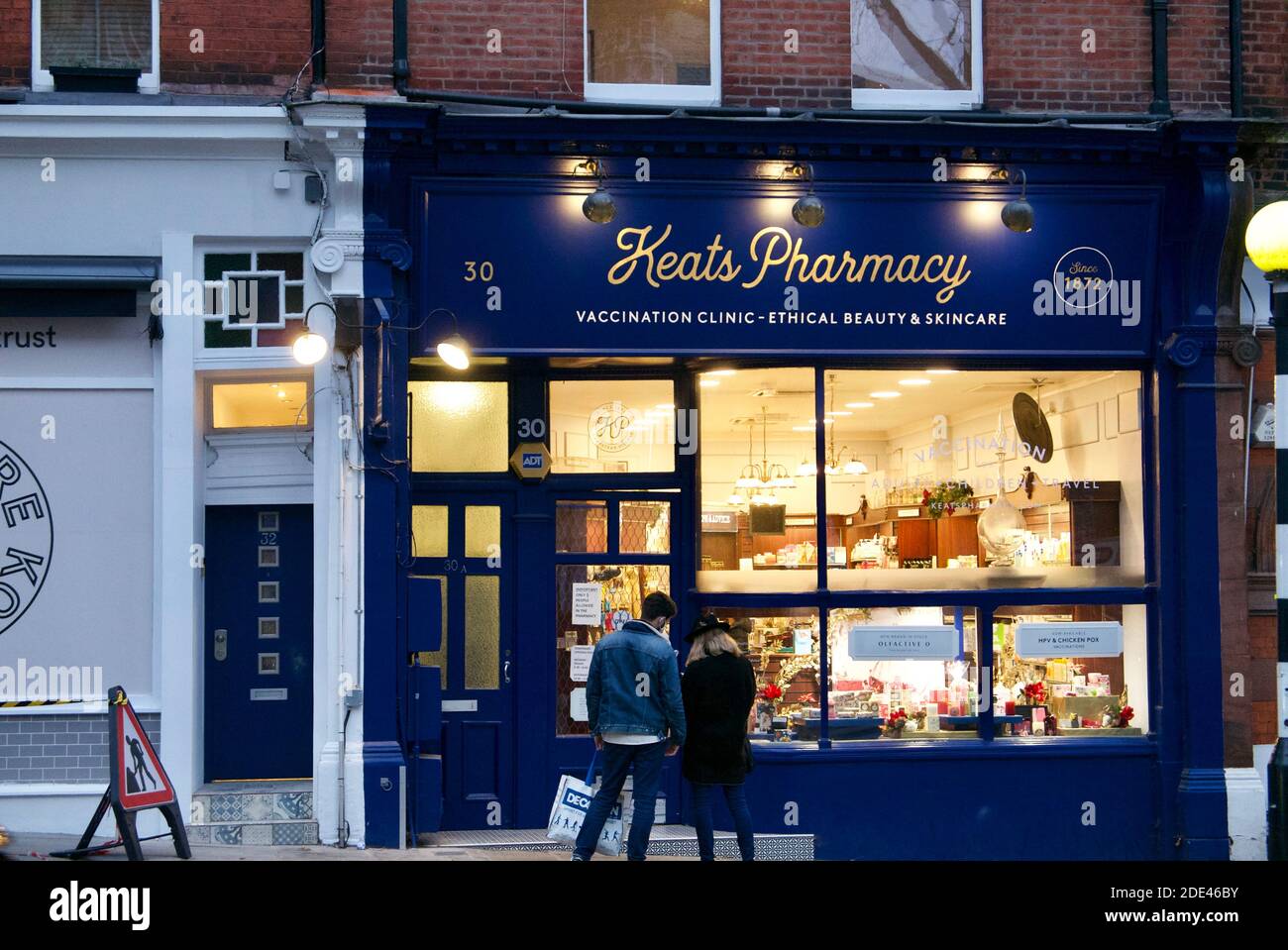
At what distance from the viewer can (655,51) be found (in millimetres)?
10789

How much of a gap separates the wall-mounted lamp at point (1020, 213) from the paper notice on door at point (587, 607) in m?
4.17

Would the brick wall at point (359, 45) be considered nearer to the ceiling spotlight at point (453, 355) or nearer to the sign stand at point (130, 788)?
the ceiling spotlight at point (453, 355)

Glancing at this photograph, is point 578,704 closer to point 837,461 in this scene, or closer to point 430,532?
point 430,532

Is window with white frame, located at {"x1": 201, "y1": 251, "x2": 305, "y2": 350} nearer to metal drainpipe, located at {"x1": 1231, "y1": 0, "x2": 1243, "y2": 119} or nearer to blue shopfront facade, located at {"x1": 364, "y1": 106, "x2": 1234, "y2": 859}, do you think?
blue shopfront facade, located at {"x1": 364, "y1": 106, "x2": 1234, "y2": 859}

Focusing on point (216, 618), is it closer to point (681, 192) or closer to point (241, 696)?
point (241, 696)

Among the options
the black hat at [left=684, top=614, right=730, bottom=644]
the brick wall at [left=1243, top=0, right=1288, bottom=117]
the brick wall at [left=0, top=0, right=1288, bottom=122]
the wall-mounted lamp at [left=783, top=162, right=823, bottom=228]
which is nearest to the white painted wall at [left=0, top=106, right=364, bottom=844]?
the brick wall at [left=0, top=0, right=1288, bottom=122]

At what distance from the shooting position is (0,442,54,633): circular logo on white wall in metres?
10.2

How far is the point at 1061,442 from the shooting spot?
436 inches

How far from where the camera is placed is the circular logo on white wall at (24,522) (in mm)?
10172

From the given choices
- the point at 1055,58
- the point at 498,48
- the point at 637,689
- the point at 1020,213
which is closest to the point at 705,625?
the point at 637,689

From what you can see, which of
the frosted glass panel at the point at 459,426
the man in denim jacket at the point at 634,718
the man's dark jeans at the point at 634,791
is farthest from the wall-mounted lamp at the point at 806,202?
the man's dark jeans at the point at 634,791

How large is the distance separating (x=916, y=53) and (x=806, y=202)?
62.9 inches

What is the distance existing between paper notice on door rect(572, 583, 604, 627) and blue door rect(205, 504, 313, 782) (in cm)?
198
